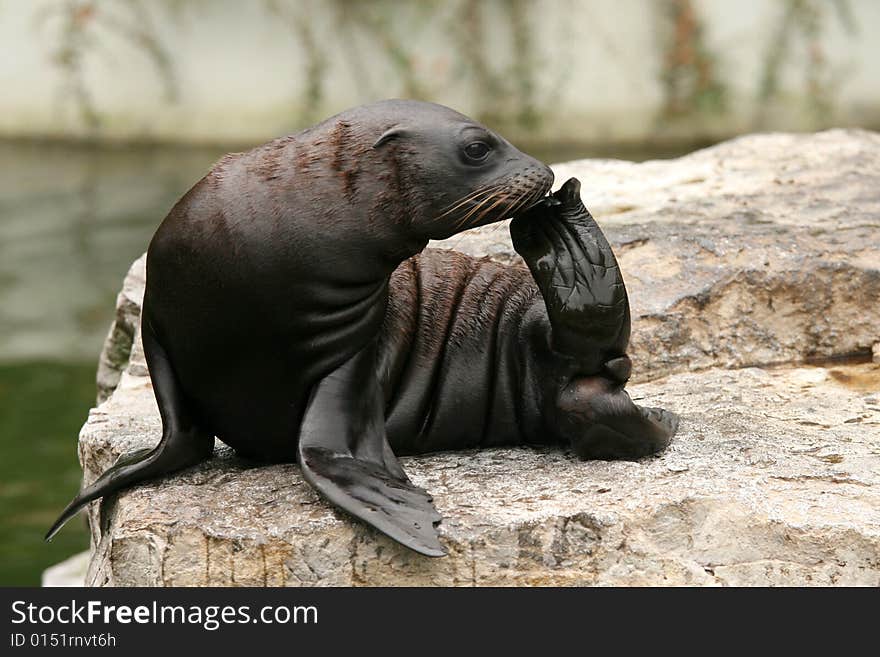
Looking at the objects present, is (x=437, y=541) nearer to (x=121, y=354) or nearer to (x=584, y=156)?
(x=121, y=354)

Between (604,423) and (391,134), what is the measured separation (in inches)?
36.9

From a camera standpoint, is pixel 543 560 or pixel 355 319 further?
pixel 355 319

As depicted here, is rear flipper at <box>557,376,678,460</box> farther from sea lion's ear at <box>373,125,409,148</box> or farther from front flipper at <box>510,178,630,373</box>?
sea lion's ear at <box>373,125,409,148</box>

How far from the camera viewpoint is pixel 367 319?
3.54m

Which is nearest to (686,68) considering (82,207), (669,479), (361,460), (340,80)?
(340,80)

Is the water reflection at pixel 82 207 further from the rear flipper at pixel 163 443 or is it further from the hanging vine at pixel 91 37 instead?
the rear flipper at pixel 163 443

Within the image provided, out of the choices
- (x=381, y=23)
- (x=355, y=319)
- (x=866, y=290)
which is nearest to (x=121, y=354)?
(x=355, y=319)

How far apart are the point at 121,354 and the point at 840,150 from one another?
3218 mm

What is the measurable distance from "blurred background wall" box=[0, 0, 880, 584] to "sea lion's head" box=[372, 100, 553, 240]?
7404 millimetres

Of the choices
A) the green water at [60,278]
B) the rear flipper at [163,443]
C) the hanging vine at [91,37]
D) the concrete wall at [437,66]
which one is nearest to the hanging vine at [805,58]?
the concrete wall at [437,66]

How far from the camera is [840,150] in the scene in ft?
21.0

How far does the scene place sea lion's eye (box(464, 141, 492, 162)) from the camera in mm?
3408

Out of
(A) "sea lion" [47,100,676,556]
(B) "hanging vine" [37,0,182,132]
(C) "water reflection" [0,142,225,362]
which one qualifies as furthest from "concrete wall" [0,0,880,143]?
(A) "sea lion" [47,100,676,556]

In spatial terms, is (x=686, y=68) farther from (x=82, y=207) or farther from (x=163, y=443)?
(x=163, y=443)
